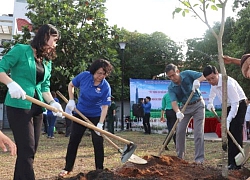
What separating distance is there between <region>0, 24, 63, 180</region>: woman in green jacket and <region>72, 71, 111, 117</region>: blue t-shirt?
4.37 feet

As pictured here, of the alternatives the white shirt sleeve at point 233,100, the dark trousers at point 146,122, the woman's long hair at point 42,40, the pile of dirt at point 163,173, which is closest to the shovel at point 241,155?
the pile of dirt at point 163,173

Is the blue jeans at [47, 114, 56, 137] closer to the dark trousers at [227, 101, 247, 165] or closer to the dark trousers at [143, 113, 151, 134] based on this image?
the dark trousers at [143, 113, 151, 134]

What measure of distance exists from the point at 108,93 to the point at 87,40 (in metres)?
7.58

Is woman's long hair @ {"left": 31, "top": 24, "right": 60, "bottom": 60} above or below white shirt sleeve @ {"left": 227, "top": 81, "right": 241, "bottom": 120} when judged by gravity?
above

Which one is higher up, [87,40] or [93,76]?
[87,40]

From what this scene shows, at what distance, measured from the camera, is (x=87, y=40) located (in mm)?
12305

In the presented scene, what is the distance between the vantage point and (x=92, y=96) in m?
4.91

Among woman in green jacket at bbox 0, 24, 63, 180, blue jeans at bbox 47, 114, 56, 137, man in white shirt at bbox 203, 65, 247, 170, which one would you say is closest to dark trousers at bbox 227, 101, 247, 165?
man in white shirt at bbox 203, 65, 247, 170

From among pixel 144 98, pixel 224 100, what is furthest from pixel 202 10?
pixel 144 98

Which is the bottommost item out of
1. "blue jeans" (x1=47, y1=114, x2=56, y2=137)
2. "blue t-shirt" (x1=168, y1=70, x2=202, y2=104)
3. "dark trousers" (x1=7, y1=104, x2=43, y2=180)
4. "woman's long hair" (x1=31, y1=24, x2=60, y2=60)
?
"blue jeans" (x1=47, y1=114, x2=56, y2=137)

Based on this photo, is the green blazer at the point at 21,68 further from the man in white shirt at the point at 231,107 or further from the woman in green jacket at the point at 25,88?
the man in white shirt at the point at 231,107

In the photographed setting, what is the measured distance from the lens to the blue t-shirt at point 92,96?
4.92 meters

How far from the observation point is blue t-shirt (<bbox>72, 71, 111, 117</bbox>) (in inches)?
194

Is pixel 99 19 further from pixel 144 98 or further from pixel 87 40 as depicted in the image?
pixel 144 98
